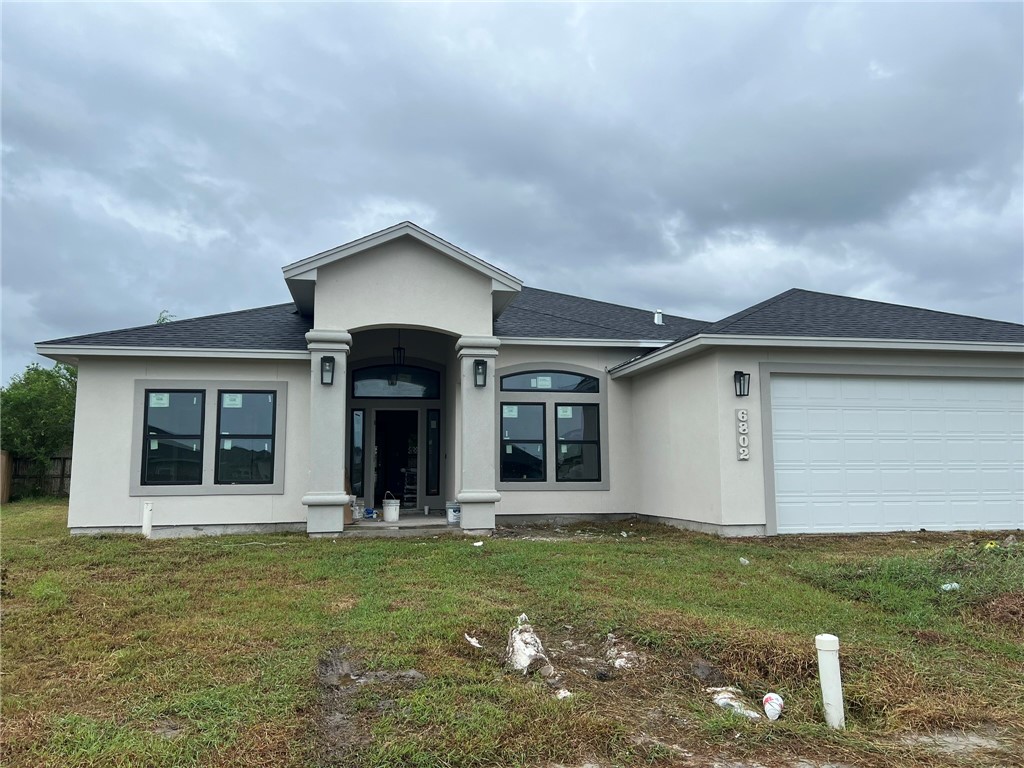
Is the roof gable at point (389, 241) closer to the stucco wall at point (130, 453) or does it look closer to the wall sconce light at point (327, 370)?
the wall sconce light at point (327, 370)

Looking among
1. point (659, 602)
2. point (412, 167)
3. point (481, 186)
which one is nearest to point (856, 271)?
point (481, 186)

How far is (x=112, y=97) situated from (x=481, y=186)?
34.1 ft

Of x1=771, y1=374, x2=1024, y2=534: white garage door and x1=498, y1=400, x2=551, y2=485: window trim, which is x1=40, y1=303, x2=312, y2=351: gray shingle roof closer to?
x1=498, y1=400, x2=551, y2=485: window trim

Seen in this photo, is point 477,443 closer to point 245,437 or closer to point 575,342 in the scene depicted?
point 575,342

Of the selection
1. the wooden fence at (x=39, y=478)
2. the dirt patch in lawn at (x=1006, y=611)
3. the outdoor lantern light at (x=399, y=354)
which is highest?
the outdoor lantern light at (x=399, y=354)

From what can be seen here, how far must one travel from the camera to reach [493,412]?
1147cm

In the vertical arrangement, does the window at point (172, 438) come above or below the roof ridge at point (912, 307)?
below

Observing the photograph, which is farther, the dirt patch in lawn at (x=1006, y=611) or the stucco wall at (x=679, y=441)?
the stucco wall at (x=679, y=441)

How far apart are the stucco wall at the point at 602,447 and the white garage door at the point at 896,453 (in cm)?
327

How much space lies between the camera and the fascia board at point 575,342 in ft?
41.1

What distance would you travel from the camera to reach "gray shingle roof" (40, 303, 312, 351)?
11.1 m

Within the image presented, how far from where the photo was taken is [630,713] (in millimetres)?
3586

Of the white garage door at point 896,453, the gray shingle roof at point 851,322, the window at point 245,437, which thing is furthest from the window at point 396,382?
the white garage door at point 896,453

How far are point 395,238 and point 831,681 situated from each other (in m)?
9.15
